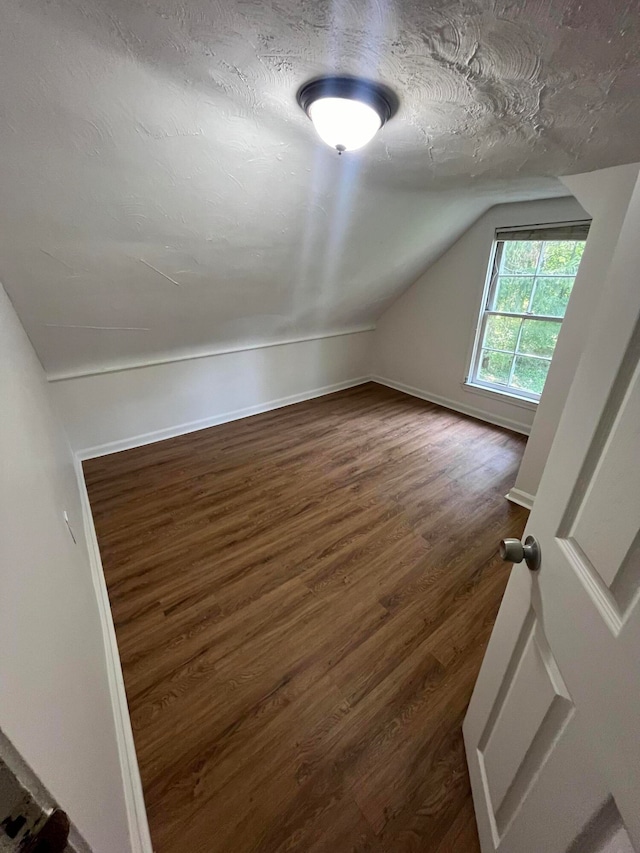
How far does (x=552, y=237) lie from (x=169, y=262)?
270cm

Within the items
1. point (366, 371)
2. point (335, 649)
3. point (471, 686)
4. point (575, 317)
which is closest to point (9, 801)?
point (335, 649)

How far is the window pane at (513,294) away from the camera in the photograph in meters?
3.07

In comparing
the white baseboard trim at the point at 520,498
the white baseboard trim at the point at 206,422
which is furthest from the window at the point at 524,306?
the white baseboard trim at the point at 206,422

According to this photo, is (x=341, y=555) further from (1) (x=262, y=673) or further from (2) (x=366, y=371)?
(2) (x=366, y=371)

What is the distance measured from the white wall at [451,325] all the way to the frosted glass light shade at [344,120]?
220 cm

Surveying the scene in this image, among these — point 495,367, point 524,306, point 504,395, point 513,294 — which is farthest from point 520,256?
point 504,395

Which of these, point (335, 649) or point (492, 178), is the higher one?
point (492, 178)

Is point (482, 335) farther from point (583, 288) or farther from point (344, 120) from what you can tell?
point (344, 120)

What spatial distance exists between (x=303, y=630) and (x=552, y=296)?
3017 mm

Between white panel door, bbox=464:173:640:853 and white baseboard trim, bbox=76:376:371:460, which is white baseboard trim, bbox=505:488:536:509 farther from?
white baseboard trim, bbox=76:376:371:460

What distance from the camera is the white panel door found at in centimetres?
50

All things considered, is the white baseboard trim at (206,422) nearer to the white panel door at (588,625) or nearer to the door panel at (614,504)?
the white panel door at (588,625)

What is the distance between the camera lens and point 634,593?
49 centimetres

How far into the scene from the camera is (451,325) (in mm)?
3639
